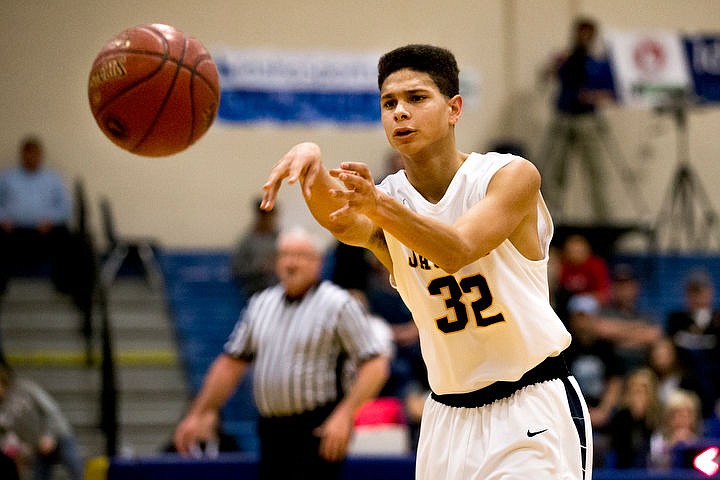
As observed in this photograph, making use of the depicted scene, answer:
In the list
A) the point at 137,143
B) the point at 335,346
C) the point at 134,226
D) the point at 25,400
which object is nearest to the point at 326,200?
the point at 137,143

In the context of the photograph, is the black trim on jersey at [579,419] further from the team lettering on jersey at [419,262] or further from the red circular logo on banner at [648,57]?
the red circular logo on banner at [648,57]

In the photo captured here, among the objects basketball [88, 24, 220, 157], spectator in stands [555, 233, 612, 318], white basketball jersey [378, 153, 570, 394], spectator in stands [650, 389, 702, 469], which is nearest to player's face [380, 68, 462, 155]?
white basketball jersey [378, 153, 570, 394]

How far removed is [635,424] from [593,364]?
1.06 m

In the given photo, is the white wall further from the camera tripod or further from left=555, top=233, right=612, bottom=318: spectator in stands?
left=555, top=233, right=612, bottom=318: spectator in stands

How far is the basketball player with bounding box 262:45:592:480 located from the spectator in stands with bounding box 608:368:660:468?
→ 491cm

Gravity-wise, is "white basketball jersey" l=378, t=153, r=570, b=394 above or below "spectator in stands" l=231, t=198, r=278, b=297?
above

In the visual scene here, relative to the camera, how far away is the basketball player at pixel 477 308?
365 cm

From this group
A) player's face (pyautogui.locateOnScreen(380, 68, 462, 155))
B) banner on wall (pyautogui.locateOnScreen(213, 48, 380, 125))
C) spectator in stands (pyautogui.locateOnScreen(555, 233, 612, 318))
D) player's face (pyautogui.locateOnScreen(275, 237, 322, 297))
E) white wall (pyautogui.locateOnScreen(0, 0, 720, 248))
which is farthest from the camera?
banner on wall (pyautogui.locateOnScreen(213, 48, 380, 125))

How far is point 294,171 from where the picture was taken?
318 centimetres

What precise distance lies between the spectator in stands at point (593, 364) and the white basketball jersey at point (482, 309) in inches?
225

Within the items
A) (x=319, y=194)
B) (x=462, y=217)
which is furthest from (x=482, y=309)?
(x=319, y=194)

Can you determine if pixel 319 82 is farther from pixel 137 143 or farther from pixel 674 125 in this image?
pixel 137 143

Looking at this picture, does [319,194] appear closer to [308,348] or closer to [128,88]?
[128,88]

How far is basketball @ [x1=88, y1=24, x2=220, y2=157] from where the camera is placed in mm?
4496
